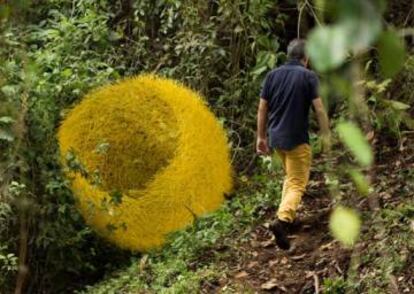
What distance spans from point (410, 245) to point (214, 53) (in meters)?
4.27

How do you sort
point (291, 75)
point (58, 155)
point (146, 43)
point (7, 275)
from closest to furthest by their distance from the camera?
point (291, 75) → point (7, 275) → point (58, 155) → point (146, 43)

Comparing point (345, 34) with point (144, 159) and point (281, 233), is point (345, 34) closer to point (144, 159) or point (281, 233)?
point (281, 233)

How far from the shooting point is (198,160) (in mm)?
7496

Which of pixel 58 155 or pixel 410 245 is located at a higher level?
pixel 58 155

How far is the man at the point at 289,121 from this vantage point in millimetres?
6008

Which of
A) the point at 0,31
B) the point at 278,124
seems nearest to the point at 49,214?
the point at 278,124

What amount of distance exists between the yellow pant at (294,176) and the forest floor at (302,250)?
0.31m

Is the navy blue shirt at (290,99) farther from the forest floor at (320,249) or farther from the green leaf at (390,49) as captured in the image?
the green leaf at (390,49)

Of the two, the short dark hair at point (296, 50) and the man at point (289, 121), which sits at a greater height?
the short dark hair at point (296, 50)

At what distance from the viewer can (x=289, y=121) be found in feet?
19.9

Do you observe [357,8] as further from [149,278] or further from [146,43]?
[146,43]

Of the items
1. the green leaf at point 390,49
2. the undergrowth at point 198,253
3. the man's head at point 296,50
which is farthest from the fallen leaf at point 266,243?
the green leaf at point 390,49

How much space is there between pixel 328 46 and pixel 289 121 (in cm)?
523

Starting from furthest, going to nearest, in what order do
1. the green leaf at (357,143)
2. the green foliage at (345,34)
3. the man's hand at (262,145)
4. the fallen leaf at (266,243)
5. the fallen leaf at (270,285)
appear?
the fallen leaf at (266,243) → the man's hand at (262,145) → the fallen leaf at (270,285) → the green leaf at (357,143) → the green foliage at (345,34)
